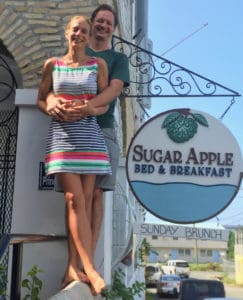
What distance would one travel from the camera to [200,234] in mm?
4902

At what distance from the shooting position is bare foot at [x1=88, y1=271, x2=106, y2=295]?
2977 mm

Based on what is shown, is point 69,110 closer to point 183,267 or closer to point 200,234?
point 200,234

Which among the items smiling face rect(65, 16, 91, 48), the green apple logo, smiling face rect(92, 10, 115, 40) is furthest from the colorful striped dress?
the green apple logo

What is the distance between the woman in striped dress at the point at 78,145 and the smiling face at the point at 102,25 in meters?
0.45

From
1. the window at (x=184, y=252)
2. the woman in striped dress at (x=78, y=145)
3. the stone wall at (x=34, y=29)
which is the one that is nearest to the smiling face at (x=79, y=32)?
the woman in striped dress at (x=78, y=145)

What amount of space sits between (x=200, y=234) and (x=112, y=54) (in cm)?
205

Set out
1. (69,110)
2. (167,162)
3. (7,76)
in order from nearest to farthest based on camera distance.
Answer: (69,110) < (167,162) < (7,76)

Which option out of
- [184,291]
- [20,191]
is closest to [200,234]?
[20,191]

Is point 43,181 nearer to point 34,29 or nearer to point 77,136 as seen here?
point 77,136

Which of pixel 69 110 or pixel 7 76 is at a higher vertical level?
pixel 7 76

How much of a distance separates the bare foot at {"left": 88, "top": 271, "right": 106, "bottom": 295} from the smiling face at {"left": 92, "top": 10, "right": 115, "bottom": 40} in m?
1.75

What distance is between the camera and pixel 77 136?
130 inches

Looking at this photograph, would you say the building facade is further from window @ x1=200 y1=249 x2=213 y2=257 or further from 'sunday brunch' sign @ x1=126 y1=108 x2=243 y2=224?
window @ x1=200 y1=249 x2=213 y2=257

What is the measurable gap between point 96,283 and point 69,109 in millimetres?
1083
